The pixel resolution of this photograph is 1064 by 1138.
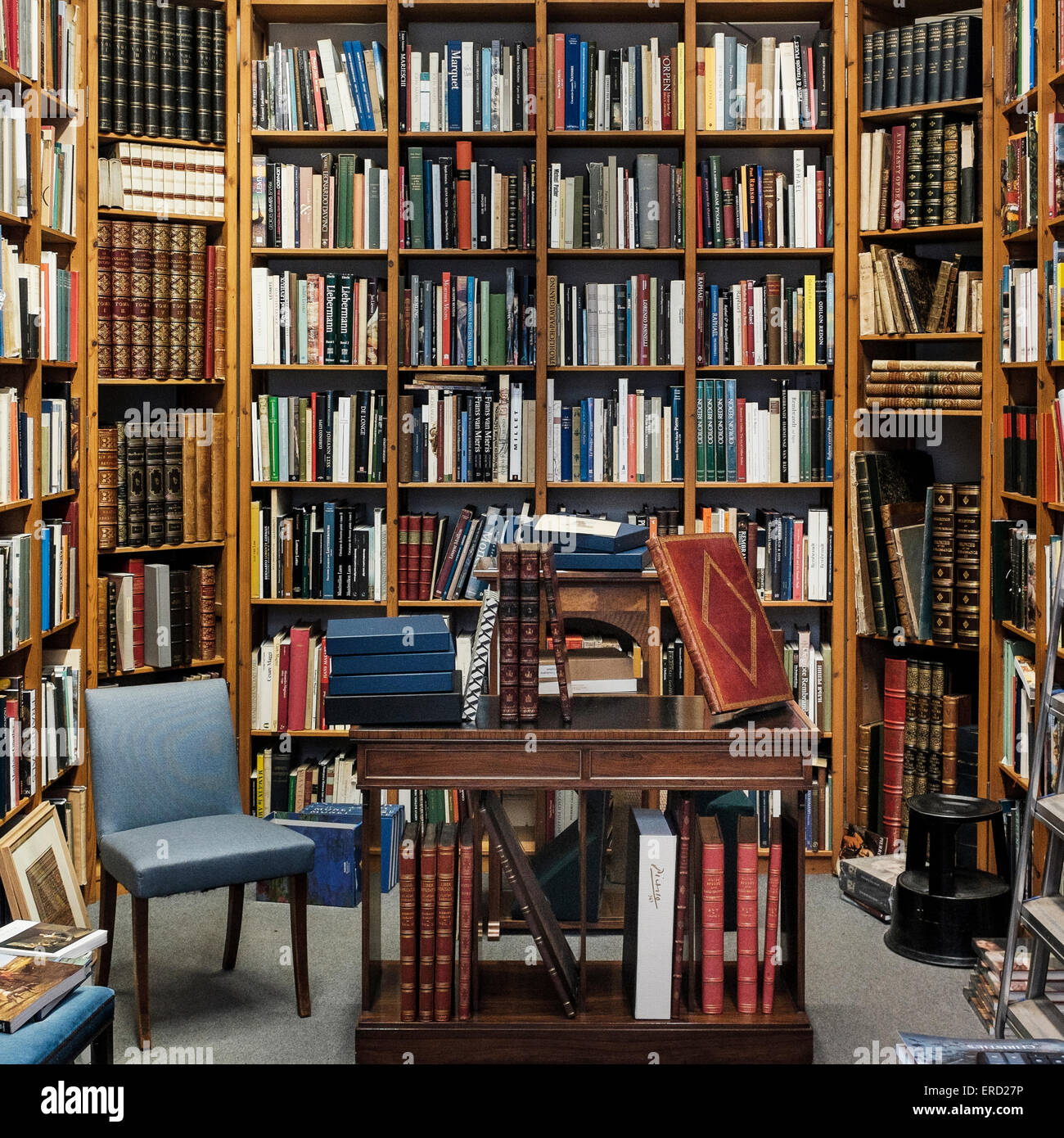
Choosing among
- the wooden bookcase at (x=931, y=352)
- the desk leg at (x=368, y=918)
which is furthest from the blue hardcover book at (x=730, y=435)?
the desk leg at (x=368, y=918)

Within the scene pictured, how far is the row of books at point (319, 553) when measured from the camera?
15.6ft

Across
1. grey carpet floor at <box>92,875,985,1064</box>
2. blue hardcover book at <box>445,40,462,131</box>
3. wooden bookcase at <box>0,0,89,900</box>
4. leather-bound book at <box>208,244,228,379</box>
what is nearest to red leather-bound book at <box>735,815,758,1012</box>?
grey carpet floor at <box>92,875,985,1064</box>

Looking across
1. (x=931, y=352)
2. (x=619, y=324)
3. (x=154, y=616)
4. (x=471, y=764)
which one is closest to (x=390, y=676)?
(x=471, y=764)

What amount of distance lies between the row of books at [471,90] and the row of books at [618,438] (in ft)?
3.09

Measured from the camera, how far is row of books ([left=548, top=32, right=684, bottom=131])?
467 cm

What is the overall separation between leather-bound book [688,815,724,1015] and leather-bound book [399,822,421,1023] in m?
0.65

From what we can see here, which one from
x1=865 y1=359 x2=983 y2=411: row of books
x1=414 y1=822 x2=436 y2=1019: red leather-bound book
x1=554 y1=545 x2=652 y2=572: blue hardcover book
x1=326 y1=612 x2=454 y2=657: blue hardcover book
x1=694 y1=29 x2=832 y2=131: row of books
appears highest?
x1=694 y1=29 x2=832 y2=131: row of books

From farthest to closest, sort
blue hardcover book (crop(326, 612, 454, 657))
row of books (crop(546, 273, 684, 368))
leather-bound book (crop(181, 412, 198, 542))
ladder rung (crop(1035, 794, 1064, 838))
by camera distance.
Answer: row of books (crop(546, 273, 684, 368)) → leather-bound book (crop(181, 412, 198, 542)) → blue hardcover book (crop(326, 612, 454, 657)) → ladder rung (crop(1035, 794, 1064, 838))

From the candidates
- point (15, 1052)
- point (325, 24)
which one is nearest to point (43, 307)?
point (325, 24)

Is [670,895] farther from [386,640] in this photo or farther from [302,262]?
[302,262]

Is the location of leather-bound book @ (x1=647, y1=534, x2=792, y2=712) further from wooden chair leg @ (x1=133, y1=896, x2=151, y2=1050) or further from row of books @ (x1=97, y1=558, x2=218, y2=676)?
row of books @ (x1=97, y1=558, x2=218, y2=676)

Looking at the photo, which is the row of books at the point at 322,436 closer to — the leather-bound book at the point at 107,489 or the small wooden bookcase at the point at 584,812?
the leather-bound book at the point at 107,489

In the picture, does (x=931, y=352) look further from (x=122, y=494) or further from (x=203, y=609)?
(x=122, y=494)

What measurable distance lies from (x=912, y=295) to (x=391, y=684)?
252cm
